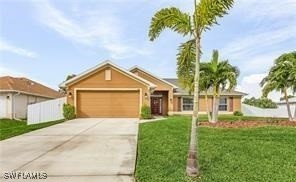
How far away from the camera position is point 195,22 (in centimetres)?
828

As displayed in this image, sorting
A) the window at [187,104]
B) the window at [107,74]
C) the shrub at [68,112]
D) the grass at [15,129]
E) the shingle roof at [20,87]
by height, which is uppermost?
the window at [107,74]

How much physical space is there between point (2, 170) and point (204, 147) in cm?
558

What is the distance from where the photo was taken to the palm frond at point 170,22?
27.8 ft

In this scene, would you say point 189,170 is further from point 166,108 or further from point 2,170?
point 166,108

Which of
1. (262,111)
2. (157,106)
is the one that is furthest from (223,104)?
(157,106)

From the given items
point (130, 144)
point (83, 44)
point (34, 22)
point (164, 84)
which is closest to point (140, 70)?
point (164, 84)

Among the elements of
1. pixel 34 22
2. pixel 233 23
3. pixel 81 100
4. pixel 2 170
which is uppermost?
pixel 34 22

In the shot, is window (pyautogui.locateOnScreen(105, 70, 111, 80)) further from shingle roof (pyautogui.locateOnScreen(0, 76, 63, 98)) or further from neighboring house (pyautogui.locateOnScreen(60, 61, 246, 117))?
shingle roof (pyautogui.locateOnScreen(0, 76, 63, 98))

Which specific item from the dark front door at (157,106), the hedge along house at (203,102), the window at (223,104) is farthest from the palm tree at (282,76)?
the dark front door at (157,106)

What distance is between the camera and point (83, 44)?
2272 cm

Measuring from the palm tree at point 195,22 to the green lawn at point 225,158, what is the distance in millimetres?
512

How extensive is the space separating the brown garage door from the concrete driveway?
1162cm

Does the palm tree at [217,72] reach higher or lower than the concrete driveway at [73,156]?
higher

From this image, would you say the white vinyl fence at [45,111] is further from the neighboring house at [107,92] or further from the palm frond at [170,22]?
the palm frond at [170,22]
